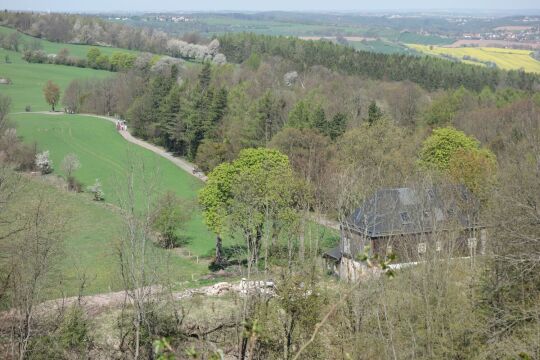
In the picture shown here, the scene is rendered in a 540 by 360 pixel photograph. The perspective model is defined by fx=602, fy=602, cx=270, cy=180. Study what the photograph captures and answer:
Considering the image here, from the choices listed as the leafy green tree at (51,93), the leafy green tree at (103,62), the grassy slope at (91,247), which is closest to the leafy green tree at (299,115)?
the grassy slope at (91,247)

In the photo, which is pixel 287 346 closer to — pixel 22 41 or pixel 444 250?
pixel 444 250

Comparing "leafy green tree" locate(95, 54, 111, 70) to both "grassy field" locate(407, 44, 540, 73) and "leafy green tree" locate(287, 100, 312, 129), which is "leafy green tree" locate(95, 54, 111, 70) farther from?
"grassy field" locate(407, 44, 540, 73)

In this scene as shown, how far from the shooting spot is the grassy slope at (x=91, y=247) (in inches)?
1105

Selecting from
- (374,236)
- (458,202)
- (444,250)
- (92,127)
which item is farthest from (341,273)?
(92,127)

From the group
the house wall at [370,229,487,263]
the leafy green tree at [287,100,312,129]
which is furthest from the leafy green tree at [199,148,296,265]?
the leafy green tree at [287,100,312,129]

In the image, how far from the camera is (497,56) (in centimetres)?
12525

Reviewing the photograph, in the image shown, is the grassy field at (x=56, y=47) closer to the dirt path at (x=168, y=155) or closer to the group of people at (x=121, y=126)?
the dirt path at (x=168, y=155)

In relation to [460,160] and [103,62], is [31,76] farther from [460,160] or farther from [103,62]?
[460,160]

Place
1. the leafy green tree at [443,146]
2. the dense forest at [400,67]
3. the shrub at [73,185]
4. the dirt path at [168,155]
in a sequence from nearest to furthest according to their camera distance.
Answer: the leafy green tree at [443,146], the shrub at [73,185], the dirt path at [168,155], the dense forest at [400,67]

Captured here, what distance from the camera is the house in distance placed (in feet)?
69.4

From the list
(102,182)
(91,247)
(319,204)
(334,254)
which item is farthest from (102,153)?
(319,204)

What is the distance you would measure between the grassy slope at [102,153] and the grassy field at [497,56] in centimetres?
6989

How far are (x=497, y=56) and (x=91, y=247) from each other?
110 meters

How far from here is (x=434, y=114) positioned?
57812 millimetres
